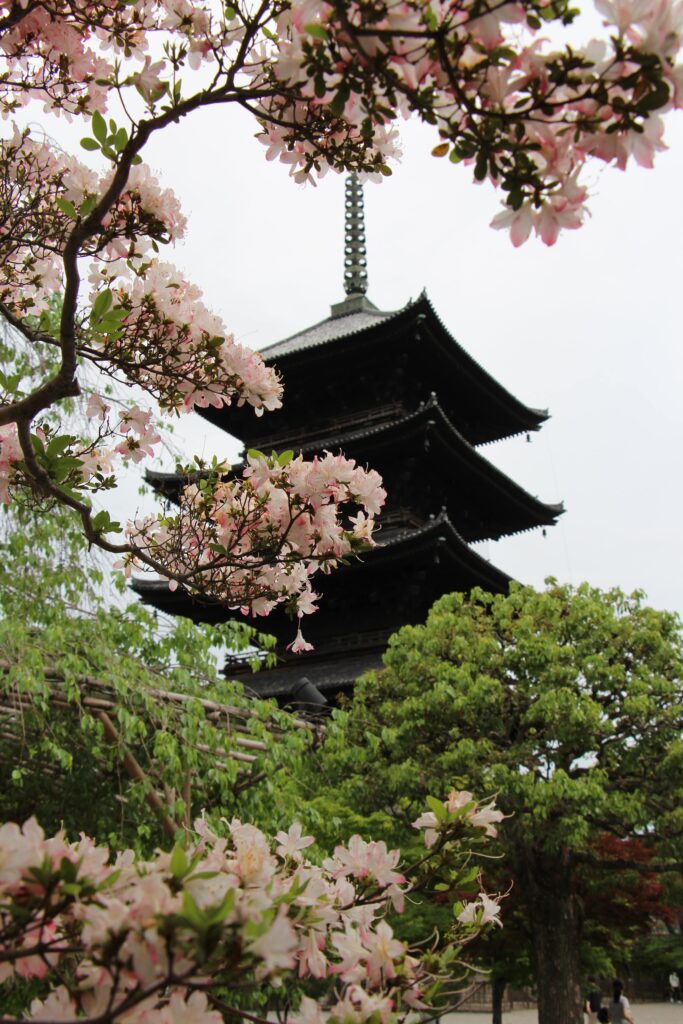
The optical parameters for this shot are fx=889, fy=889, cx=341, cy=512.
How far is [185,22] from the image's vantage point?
6.73ft

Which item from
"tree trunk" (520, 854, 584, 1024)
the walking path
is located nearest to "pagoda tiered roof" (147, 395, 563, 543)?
"tree trunk" (520, 854, 584, 1024)

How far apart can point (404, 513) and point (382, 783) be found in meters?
5.50

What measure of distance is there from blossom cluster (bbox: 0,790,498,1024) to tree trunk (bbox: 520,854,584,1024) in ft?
28.9

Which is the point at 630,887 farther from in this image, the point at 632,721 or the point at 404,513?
the point at 404,513

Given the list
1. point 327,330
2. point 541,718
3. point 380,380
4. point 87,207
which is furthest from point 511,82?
point 327,330

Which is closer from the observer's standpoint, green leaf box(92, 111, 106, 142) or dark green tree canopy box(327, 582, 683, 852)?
green leaf box(92, 111, 106, 142)

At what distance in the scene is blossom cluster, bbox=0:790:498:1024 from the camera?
931 millimetres

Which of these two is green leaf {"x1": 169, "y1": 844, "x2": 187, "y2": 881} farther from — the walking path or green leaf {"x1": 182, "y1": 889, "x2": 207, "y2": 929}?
the walking path

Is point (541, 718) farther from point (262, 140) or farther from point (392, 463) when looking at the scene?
point (262, 140)

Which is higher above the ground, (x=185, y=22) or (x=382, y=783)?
(x=185, y=22)

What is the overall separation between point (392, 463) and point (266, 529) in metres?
11.8

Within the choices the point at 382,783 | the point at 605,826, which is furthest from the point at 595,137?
the point at 605,826

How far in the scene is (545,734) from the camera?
8664 millimetres

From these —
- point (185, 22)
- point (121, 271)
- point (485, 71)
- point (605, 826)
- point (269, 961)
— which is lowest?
point (605, 826)
